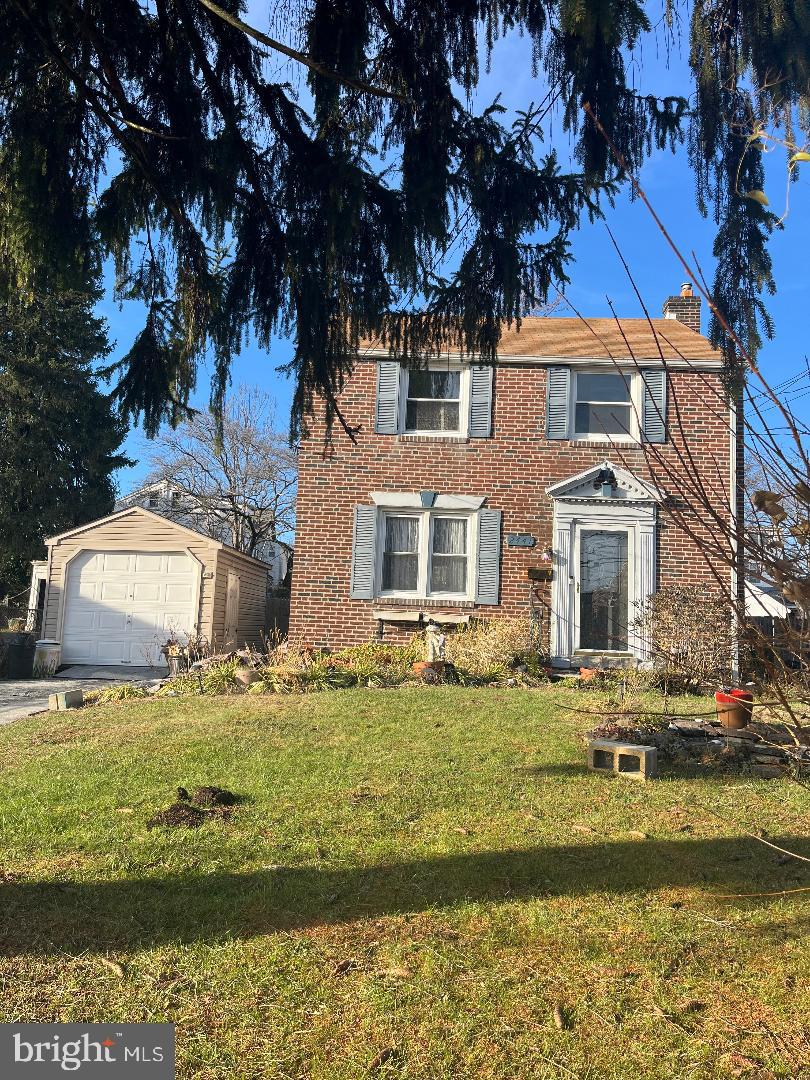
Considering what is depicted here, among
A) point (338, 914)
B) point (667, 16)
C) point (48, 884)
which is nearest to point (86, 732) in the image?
point (48, 884)

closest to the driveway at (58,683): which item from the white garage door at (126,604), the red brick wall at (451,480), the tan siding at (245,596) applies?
the white garage door at (126,604)

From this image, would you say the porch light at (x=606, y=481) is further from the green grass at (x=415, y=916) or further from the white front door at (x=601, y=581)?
the green grass at (x=415, y=916)

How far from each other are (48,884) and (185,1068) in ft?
6.34

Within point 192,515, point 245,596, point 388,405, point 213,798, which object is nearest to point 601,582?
point 388,405

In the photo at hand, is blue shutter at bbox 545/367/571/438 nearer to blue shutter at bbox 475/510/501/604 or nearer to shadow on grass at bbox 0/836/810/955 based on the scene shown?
blue shutter at bbox 475/510/501/604

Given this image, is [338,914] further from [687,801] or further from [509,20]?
[509,20]

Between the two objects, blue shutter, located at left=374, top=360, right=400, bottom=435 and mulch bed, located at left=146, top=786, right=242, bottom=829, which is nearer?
mulch bed, located at left=146, top=786, right=242, bottom=829

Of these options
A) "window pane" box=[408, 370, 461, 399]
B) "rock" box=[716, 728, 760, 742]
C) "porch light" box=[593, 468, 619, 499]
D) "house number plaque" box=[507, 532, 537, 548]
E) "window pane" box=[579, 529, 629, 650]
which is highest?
"window pane" box=[408, 370, 461, 399]

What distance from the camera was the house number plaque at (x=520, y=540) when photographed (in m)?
14.0

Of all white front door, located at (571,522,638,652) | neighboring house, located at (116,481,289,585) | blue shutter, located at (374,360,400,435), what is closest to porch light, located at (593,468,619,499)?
white front door, located at (571,522,638,652)

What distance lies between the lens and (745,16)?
3.83m

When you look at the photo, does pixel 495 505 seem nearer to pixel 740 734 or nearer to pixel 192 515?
pixel 740 734

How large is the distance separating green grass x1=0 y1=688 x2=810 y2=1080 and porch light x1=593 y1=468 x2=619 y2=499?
7661 mm

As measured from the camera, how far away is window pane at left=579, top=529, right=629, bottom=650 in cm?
1383
